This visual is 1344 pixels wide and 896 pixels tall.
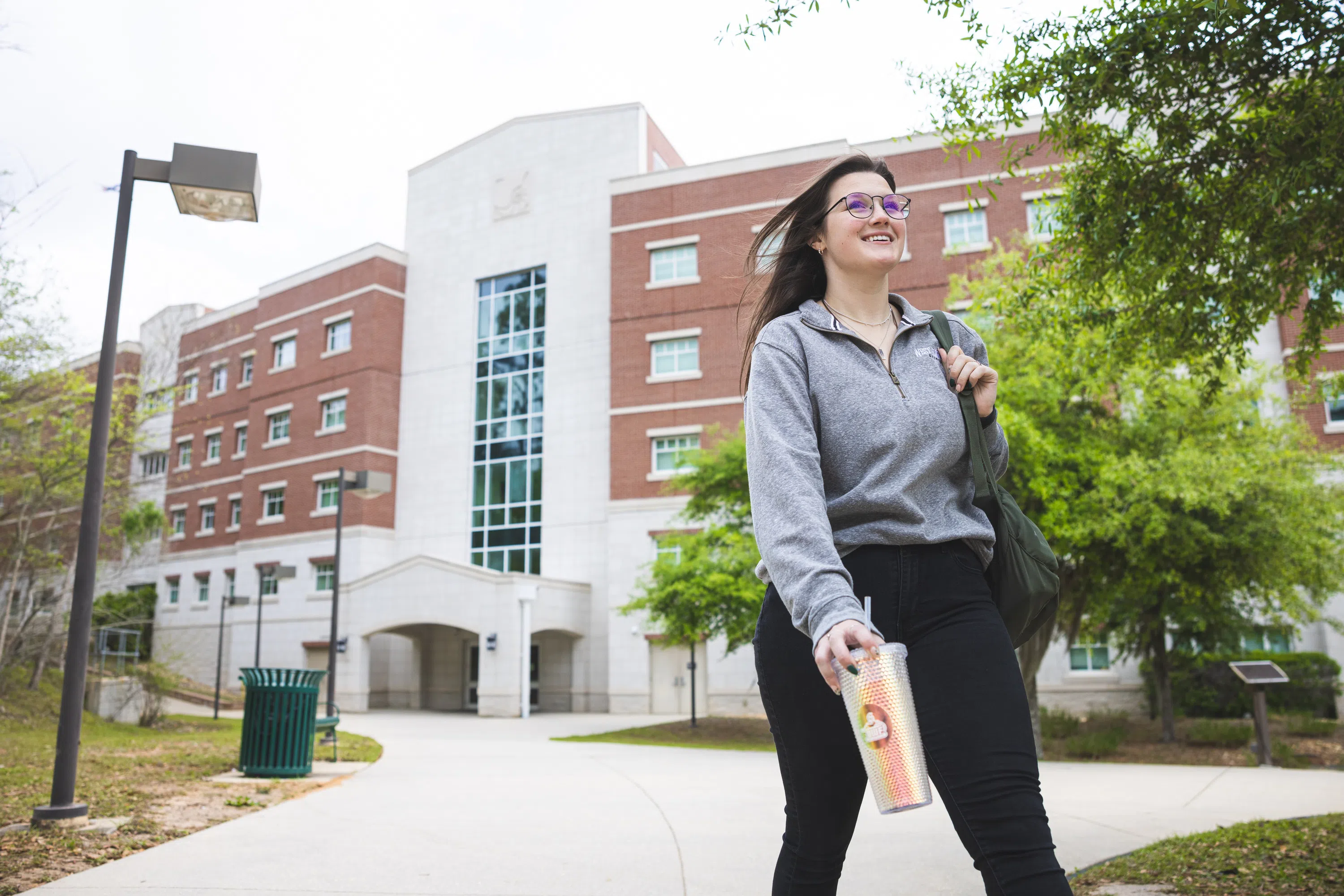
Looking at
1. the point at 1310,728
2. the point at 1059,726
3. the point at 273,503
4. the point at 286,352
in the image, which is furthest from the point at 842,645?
the point at 286,352

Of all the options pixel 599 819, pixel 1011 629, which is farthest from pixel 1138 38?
pixel 599 819

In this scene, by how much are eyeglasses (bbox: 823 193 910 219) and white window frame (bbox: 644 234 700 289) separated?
96.3ft

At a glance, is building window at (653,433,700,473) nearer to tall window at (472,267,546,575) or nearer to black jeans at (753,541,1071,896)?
tall window at (472,267,546,575)

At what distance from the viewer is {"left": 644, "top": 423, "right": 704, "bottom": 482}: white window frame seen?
30.7 metres

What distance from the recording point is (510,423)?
1368 inches

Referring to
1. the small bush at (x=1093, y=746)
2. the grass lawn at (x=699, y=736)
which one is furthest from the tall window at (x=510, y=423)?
the small bush at (x=1093, y=746)

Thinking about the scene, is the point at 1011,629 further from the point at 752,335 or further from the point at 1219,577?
the point at 1219,577

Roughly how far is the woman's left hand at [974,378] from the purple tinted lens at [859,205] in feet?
1.44

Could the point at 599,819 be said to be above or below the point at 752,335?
below

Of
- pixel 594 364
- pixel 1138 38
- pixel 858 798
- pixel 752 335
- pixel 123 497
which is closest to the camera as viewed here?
pixel 858 798

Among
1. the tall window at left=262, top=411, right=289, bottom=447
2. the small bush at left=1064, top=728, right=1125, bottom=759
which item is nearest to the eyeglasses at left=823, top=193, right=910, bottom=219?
the small bush at left=1064, top=728, right=1125, bottom=759

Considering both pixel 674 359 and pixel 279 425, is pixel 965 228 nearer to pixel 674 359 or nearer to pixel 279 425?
pixel 674 359

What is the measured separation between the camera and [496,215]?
118ft

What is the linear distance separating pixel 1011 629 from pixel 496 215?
3542 cm
